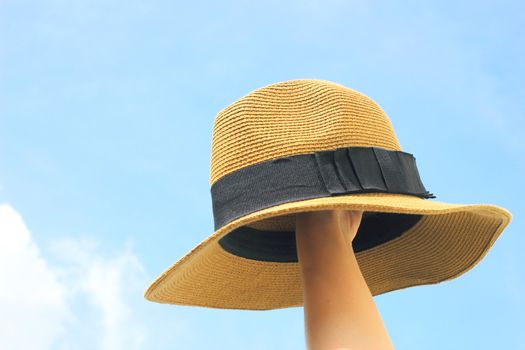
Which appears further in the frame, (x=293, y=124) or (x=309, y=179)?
(x=293, y=124)

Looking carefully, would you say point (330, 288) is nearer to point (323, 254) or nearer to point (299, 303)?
point (323, 254)

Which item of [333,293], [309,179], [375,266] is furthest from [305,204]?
[375,266]

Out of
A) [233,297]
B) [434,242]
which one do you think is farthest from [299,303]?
[434,242]

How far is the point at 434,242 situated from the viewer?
6.78 ft

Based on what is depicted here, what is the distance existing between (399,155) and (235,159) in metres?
0.44

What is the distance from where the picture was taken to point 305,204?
59.7 inches

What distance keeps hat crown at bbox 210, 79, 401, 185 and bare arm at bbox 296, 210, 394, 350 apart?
20 centimetres

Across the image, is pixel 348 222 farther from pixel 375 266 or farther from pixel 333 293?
pixel 375 266

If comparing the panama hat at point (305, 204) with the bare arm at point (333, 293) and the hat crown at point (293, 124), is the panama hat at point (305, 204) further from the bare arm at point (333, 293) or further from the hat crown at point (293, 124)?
the bare arm at point (333, 293)

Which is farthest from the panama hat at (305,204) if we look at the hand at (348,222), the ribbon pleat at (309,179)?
the hand at (348,222)

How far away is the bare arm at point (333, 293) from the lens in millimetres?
1526

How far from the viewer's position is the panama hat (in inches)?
64.2

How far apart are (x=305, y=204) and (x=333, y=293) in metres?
0.23

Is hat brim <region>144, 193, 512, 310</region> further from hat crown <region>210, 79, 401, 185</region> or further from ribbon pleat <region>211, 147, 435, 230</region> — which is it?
hat crown <region>210, 79, 401, 185</region>
